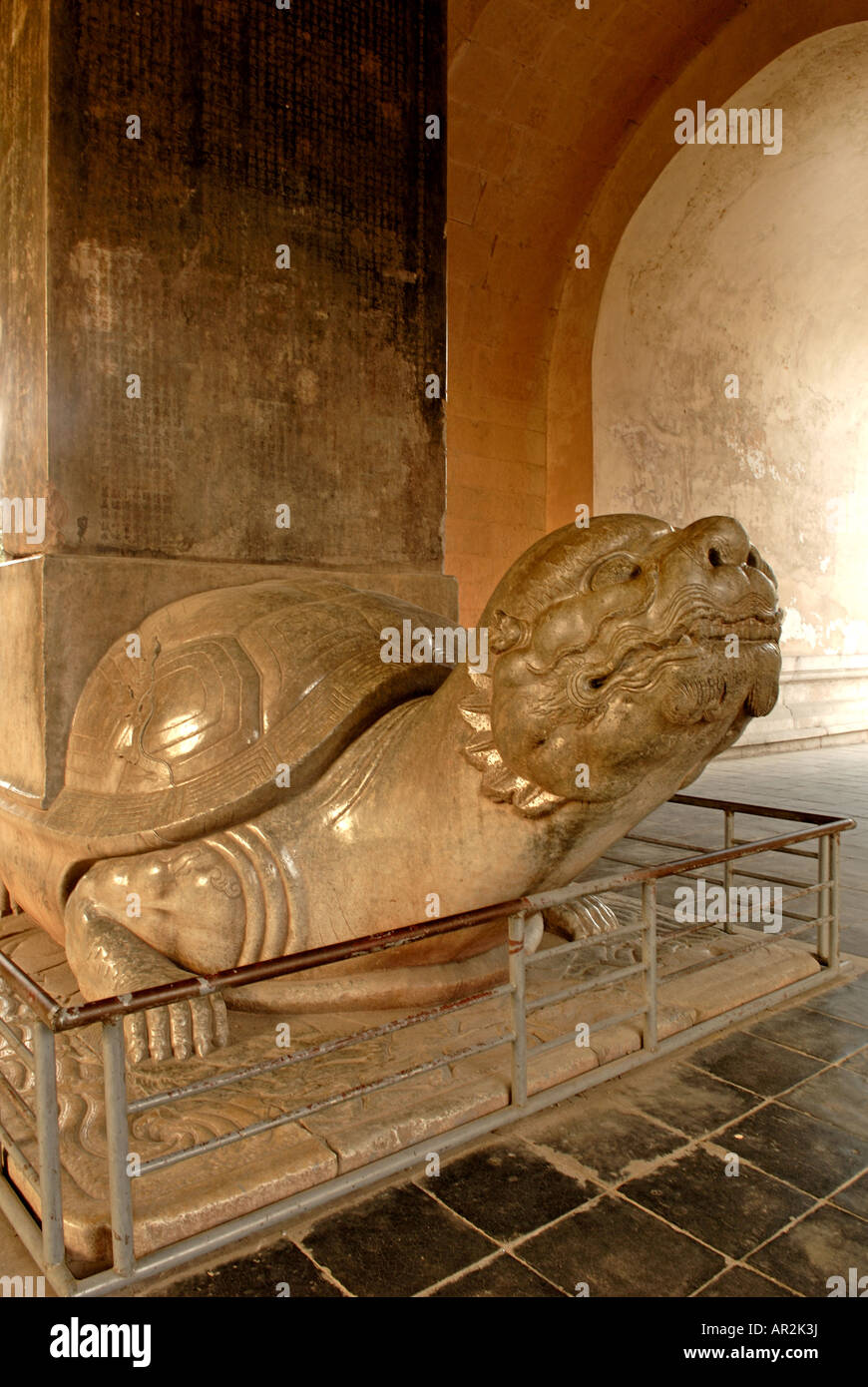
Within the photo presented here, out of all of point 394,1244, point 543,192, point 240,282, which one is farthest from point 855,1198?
point 543,192

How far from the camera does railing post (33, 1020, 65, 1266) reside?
5.66 ft

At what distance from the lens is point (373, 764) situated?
9.31ft

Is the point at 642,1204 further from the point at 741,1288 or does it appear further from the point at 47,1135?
the point at 47,1135

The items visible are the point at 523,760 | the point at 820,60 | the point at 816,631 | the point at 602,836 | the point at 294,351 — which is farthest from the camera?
the point at 816,631

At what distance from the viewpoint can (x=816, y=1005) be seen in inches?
122

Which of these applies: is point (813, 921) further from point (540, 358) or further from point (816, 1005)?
point (540, 358)

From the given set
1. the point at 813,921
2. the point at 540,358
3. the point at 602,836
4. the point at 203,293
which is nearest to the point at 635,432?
the point at 540,358

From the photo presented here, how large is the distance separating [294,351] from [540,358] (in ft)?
19.3

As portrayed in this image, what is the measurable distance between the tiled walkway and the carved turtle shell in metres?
1.19

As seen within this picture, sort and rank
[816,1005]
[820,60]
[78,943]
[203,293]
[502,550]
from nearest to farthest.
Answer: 1. [78,943]
2. [816,1005]
3. [203,293]
4. [820,60]
5. [502,550]

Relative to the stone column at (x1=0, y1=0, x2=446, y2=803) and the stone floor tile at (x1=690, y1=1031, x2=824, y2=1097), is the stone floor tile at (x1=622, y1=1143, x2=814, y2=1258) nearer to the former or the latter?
the stone floor tile at (x1=690, y1=1031, x2=824, y2=1097)

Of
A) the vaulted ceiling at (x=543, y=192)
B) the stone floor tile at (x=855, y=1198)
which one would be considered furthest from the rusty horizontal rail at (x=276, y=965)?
the vaulted ceiling at (x=543, y=192)

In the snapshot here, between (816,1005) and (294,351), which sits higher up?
(294,351)

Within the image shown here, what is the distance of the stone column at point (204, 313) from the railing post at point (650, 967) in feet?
6.93
